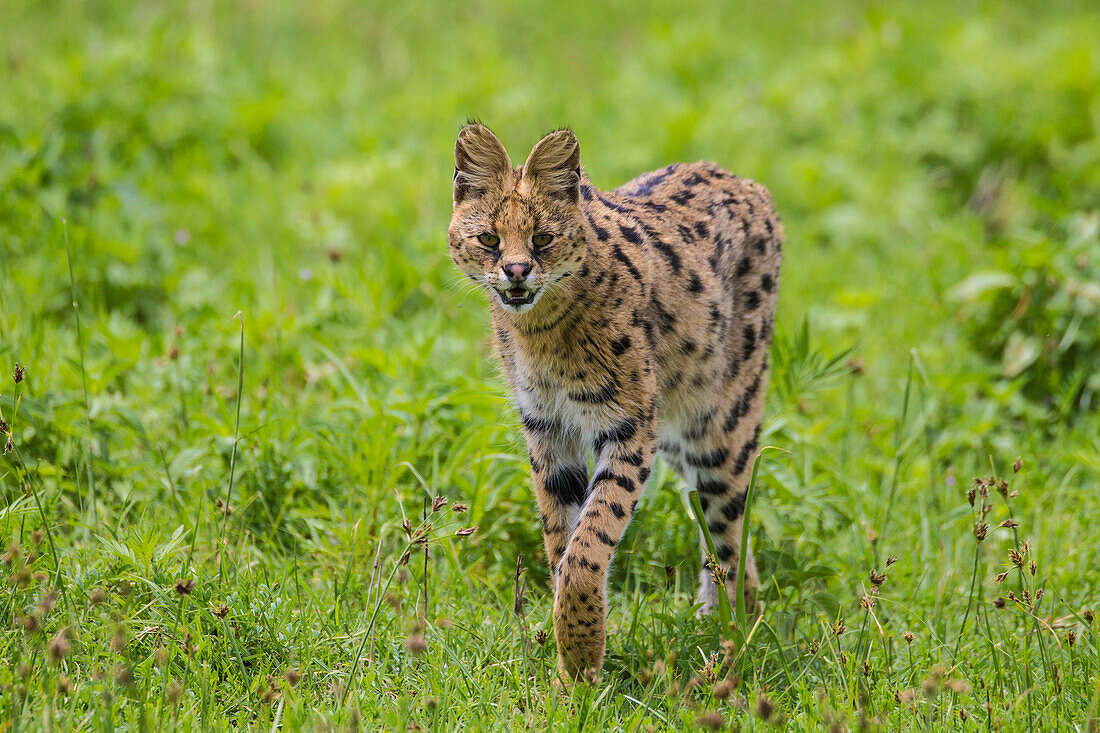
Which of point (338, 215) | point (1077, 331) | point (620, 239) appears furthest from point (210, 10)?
point (1077, 331)

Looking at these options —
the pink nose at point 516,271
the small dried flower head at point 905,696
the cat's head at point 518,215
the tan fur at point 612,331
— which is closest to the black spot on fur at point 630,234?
the tan fur at point 612,331

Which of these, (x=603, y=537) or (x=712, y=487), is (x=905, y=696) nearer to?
(x=603, y=537)

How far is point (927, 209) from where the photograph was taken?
27.9 ft

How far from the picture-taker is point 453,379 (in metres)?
5.18

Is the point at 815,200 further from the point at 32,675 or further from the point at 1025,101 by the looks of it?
the point at 32,675

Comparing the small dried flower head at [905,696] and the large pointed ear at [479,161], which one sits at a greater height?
the large pointed ear at [479,161]

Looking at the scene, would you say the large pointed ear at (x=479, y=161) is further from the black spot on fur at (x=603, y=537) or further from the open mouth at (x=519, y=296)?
the black spot on fur at (x=603, y=537)

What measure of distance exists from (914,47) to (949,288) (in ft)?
13.0

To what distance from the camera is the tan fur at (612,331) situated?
151 inches

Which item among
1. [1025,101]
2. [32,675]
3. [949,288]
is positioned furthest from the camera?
[1025,101]

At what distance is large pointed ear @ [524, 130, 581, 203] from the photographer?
12.6 feet

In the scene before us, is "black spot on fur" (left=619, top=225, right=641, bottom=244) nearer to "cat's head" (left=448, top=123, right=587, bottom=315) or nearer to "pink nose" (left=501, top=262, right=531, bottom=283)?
"cat's head" (left=448, top=123, right=587, bottom=315)

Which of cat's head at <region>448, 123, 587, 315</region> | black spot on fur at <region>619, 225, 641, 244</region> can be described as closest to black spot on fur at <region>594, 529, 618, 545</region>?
cat's head at <region>448, 123, 587, 315</region>

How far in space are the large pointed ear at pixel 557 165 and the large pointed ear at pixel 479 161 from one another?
0.11 m
